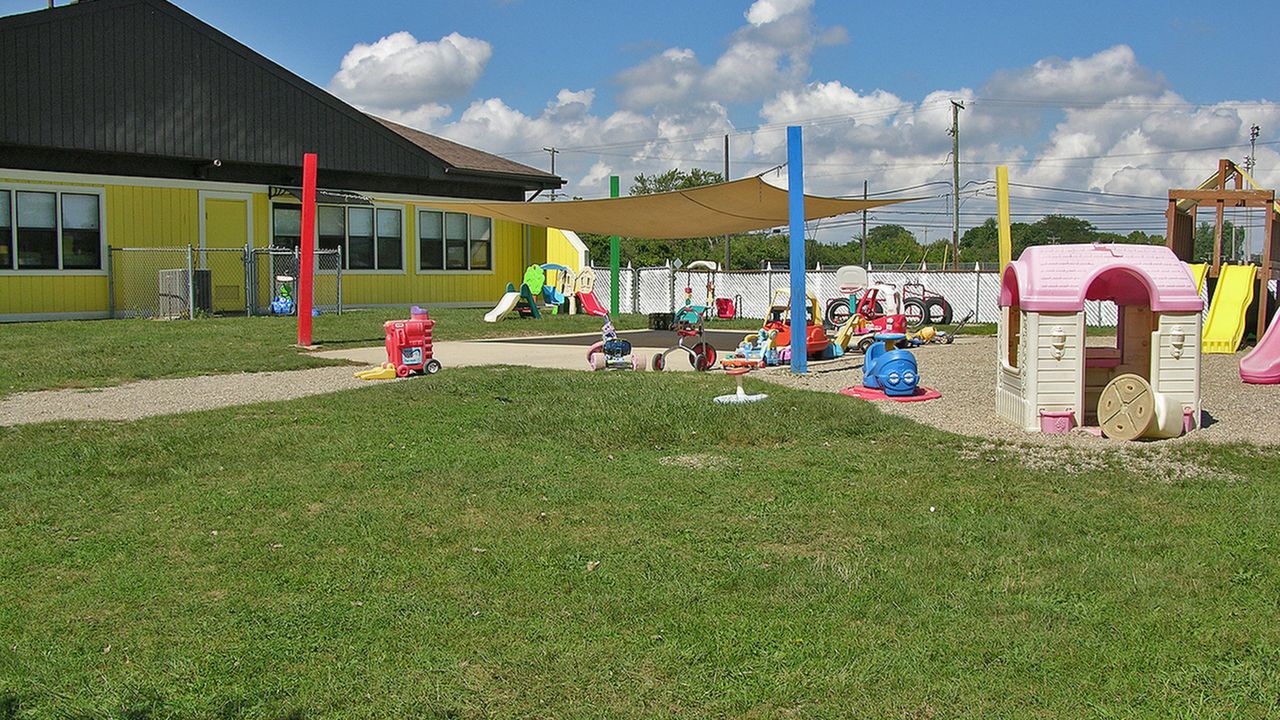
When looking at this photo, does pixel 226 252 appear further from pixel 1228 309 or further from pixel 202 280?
pixel 1228 309

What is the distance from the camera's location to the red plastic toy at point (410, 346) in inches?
474

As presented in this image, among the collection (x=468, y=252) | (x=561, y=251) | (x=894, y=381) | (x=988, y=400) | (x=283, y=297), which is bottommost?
(x=988, y=400)

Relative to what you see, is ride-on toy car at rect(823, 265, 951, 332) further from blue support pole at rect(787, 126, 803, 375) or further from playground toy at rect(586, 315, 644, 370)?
playground toy at rect(586, 315, 644, 370)

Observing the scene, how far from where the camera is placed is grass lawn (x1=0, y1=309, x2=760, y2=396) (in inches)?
477

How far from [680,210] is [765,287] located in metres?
10.6

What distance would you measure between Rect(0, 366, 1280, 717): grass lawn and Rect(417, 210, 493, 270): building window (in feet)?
62.0

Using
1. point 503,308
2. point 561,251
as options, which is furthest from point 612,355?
point 561,251

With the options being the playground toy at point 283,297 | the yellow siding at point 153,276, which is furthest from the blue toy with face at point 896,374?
the playground toy at point 283,297

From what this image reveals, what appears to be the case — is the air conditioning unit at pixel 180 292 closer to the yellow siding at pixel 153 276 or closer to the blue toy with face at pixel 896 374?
the yellow siding at pixel 153 276

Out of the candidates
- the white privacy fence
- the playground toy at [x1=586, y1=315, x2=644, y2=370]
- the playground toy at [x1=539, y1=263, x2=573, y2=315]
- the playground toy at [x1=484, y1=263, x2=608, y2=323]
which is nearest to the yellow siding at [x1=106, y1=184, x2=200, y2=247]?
the playground toy at [x1=484, y1=263, x2=608, y2=323]

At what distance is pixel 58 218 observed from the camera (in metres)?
20.4

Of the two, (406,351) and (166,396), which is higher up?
(406,351)

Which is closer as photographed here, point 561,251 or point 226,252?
point 226,252

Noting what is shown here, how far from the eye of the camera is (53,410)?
937cm
